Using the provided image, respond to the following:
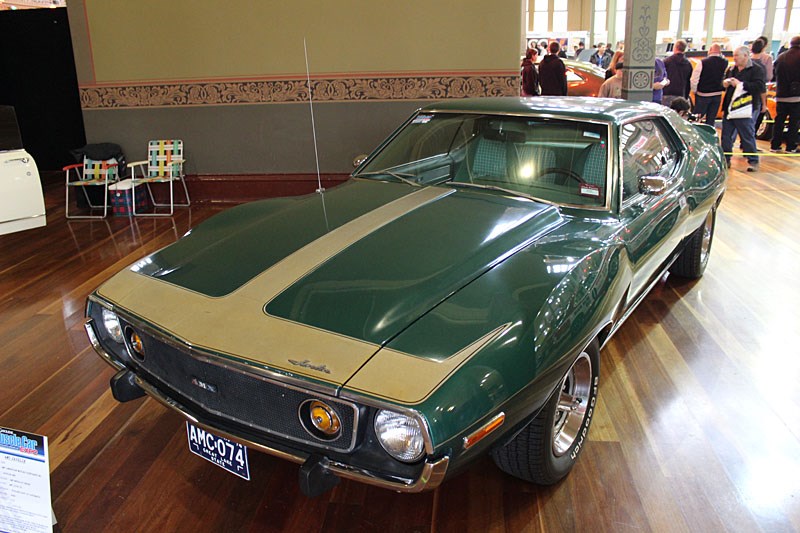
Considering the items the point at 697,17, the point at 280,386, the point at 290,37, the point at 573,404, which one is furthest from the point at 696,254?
the point at 697,17

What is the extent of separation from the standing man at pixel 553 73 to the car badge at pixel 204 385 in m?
8.68

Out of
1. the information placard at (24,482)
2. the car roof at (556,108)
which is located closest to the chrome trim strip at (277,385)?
the information placard at (24,482)

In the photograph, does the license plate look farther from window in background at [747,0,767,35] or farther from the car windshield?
window in background at [747,0,767,35]

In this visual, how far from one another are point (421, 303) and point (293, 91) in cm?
550

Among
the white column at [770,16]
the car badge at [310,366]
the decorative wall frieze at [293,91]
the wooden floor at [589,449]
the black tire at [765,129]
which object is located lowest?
the wooden floor at [589,449]

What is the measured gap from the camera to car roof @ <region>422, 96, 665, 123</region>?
3082 mm

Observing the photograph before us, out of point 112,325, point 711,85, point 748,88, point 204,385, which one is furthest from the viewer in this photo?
point 711,85

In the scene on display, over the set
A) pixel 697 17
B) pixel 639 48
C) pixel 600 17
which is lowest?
pixel 639 48

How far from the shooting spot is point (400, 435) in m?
1.76

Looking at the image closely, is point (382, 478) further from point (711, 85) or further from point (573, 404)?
point (711, 85)

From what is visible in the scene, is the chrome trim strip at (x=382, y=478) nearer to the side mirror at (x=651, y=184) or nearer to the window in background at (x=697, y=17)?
the side mirror at (x=651, y=184)

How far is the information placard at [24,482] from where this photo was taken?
6.19 feet

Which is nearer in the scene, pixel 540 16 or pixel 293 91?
pixel 293 91

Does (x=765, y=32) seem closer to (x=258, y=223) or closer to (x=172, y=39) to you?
(x=172, y=39)
